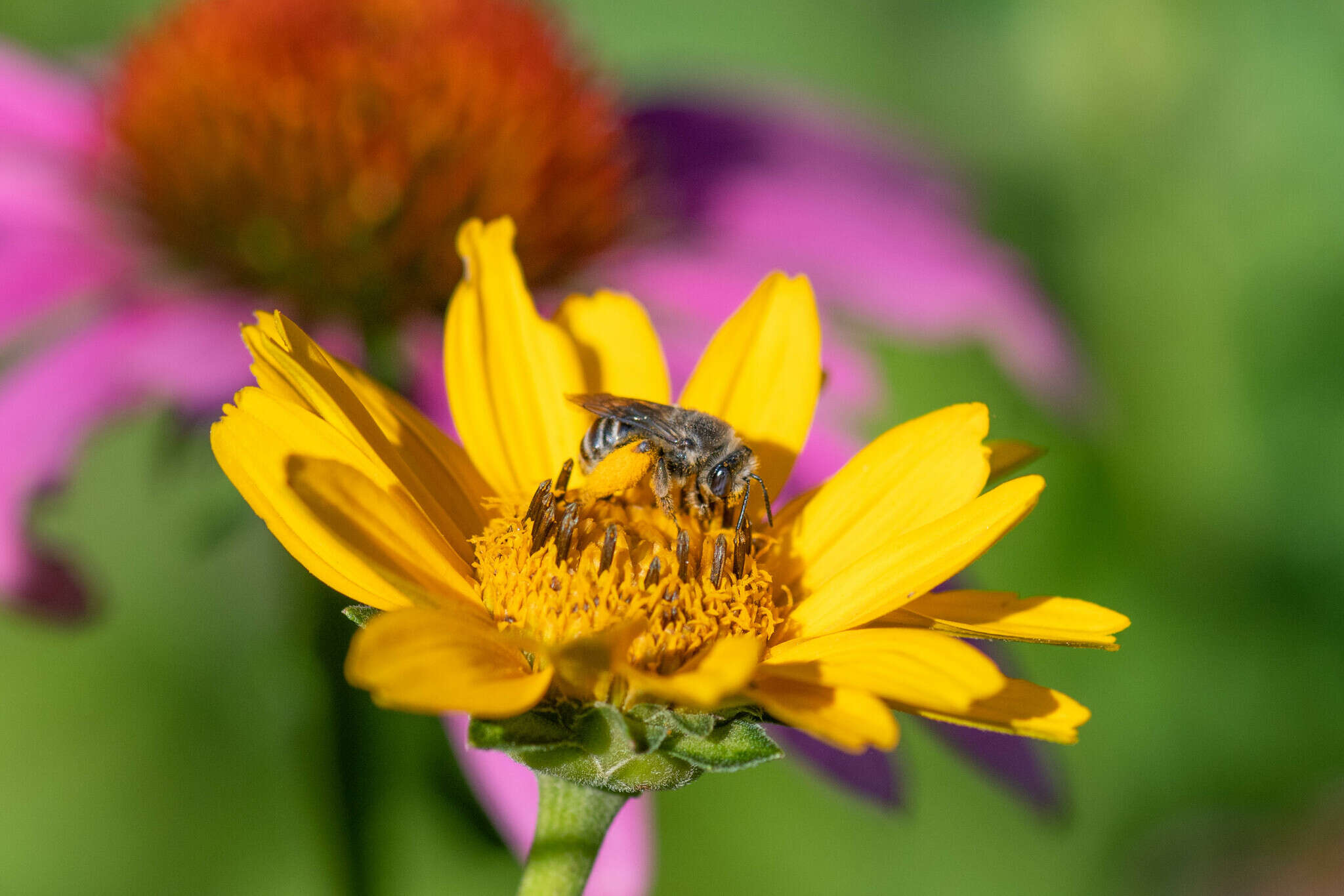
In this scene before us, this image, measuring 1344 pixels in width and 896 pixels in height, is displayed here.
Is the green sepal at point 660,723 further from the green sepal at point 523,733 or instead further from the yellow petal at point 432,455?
the yellow petal at point 432,455

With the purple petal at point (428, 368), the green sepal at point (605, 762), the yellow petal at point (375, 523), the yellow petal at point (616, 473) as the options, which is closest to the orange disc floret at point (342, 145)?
the purple petal at point (428, 368)

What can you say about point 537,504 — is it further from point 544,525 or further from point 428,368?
point 428,368

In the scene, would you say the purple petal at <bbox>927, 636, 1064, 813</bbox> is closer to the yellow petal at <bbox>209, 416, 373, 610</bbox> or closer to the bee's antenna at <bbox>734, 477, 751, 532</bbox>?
the bee's antenna at <bbox>734, 477, 751, 532</bbox>

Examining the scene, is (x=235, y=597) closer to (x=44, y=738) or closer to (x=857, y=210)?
(x=44, y=738)

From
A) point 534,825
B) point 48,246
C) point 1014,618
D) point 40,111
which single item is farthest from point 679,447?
point 40,111

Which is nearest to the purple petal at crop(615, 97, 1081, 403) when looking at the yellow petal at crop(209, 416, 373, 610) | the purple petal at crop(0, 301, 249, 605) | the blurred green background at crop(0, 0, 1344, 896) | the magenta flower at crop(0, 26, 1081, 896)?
the magenta flower at crop(0, 26, 1081, 896)
